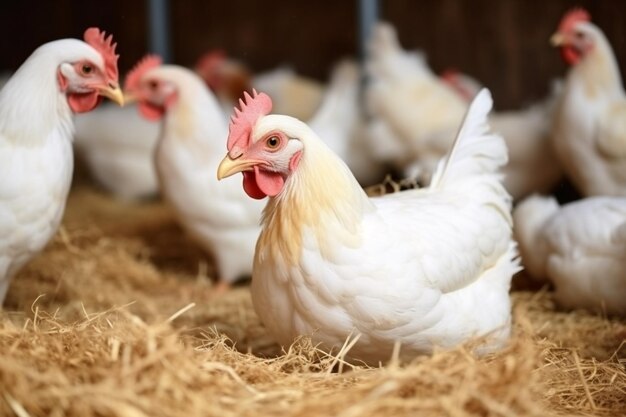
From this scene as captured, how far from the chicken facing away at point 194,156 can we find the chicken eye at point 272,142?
1.95 meters

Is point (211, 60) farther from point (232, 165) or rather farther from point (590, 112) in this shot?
point (232, 165)

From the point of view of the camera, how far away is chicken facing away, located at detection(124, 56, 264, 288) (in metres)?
4.98

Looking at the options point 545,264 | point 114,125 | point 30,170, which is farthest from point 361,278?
point 114,125

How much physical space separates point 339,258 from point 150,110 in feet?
8.58

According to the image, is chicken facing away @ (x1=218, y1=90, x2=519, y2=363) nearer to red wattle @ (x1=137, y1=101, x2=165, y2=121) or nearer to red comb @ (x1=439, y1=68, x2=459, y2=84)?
red wattle @ (x1=137, y1=101, x2=165, y2=121)

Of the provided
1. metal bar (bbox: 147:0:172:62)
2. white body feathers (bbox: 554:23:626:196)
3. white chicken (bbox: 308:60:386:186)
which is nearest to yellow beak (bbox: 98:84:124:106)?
white chicken (bbox: 308:60:386:186)

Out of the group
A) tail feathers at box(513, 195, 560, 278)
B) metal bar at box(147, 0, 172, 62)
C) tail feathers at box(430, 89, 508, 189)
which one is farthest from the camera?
metal bar at box(147, 0, 172, 62)

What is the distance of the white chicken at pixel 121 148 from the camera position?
722cm

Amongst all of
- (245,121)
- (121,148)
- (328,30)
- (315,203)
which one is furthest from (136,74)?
(328,30)

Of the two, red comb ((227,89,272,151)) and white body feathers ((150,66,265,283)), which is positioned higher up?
red comb ((227,89,272,151))

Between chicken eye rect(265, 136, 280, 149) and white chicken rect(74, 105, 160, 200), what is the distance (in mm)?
4348

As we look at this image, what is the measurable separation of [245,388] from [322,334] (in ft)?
1.72

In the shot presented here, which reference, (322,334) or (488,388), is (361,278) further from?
(488,388)

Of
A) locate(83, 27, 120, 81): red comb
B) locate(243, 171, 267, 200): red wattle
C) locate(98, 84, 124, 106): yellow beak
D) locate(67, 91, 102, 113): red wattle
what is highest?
locate(83, 27, 120, 81): red comb
